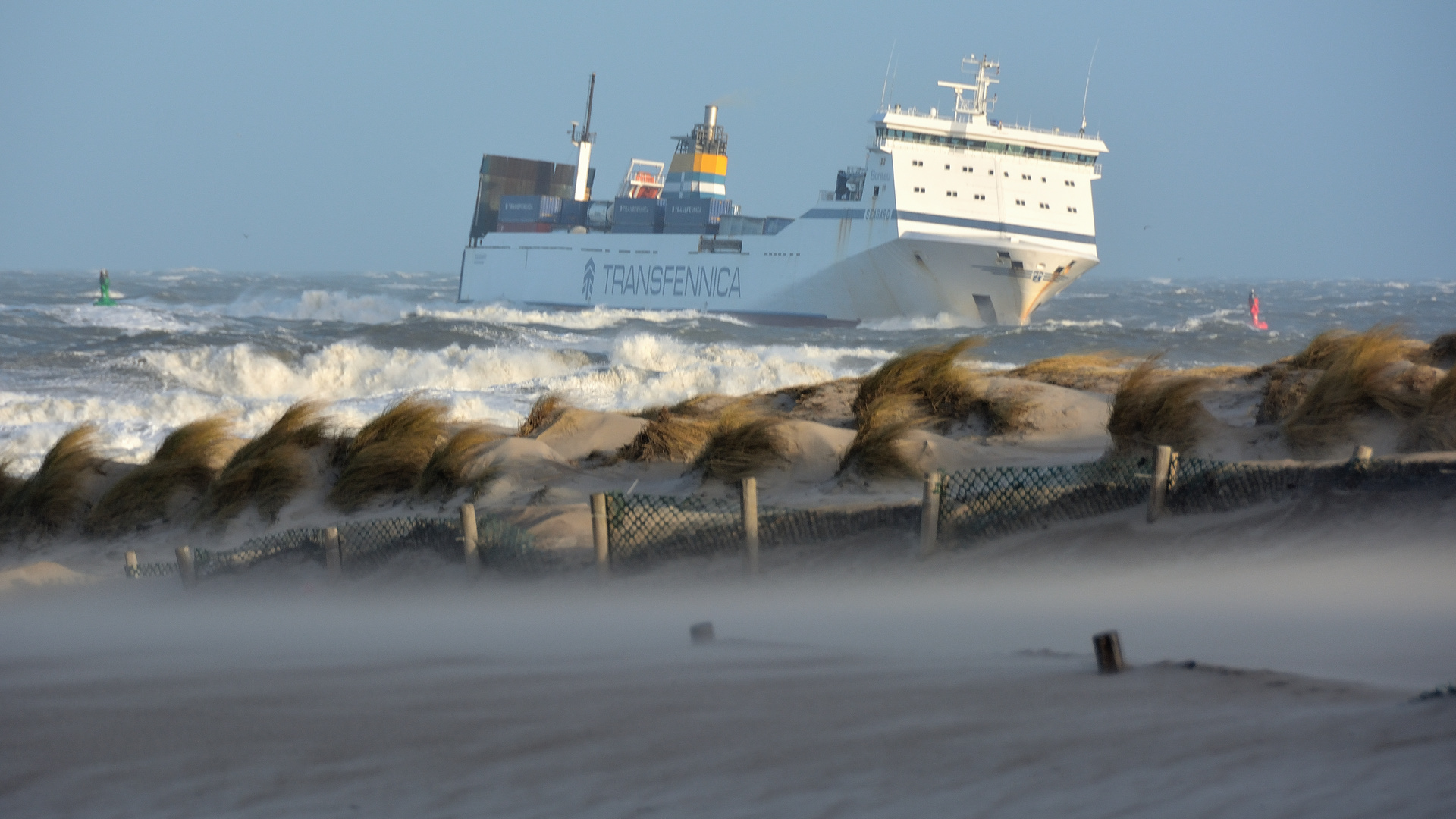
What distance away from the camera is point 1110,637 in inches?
140

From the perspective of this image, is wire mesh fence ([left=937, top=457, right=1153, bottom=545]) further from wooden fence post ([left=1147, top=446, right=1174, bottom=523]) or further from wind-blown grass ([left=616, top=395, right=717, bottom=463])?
wind-blown grass ([left=616, top=395, right=717, bottom=463])

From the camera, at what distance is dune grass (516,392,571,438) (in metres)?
10.7

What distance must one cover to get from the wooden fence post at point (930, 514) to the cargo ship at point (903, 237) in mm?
25754

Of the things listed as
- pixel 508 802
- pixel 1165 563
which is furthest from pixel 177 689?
pixel 1165 563

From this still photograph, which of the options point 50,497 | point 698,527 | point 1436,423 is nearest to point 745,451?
point 698,527

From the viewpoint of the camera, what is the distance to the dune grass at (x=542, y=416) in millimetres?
10672

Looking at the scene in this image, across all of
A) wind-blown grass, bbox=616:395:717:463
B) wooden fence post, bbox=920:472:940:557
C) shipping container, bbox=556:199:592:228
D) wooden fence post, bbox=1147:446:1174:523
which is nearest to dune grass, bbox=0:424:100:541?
wind-blown grass, bbox=616:395:717:463

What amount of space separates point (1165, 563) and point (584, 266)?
3964cm

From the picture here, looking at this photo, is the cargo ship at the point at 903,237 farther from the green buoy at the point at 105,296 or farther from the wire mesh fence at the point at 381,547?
the wire mesh fence at the point at 381,547

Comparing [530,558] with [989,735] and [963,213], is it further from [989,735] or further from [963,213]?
[963,213]

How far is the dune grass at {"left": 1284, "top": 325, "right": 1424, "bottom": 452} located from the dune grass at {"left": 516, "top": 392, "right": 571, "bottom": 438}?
19.8ft

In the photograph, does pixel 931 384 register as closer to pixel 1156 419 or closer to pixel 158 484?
pixel 1156 419

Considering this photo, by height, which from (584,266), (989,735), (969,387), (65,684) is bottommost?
(65,684)

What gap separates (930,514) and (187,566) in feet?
15.3
